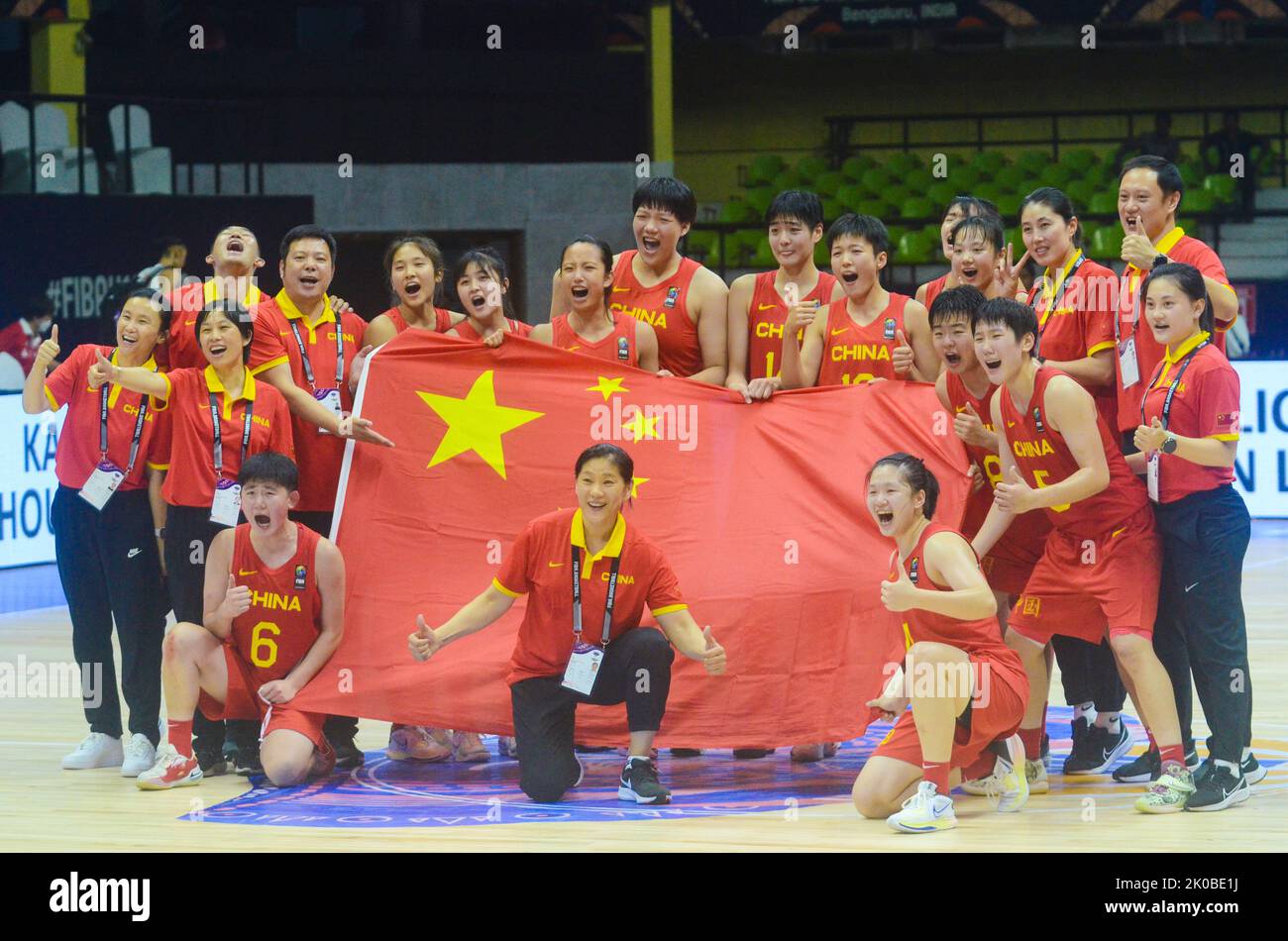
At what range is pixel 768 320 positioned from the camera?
6.61 meters

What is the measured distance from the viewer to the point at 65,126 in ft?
45.0

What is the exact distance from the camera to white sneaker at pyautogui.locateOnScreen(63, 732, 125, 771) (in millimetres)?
6242

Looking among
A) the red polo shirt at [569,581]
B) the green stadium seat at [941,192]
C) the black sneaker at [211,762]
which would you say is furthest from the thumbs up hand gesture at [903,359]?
the green stadium seat at [941,192]

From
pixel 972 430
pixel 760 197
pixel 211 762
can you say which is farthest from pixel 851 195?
pixel 211 762

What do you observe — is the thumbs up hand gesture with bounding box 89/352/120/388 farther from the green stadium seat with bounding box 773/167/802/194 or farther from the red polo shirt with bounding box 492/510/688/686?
the green stadium seat with bounding box 773/167/802/194

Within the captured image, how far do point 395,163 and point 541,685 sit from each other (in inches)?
440

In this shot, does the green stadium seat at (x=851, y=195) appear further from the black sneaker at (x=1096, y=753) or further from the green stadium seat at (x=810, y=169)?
the black sneaker at (x=1096, y=753)

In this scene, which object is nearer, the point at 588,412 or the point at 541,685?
the point at 541,685

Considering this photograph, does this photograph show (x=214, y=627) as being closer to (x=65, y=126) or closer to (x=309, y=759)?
(x=309, y=759)

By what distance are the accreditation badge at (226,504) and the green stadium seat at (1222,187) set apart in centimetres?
1272

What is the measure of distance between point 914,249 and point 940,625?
36.5 ft

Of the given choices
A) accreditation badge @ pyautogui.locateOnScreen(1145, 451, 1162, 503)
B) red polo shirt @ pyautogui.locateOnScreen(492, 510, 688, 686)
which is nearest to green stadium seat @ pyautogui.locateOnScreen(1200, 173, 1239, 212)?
accreditation badge @ pyautogui.locateOnScreen(1145, 451, 1162, 503)

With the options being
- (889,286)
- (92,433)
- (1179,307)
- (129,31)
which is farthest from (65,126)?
(1179,307)

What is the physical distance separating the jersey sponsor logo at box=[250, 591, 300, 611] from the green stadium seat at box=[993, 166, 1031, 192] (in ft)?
42.0
